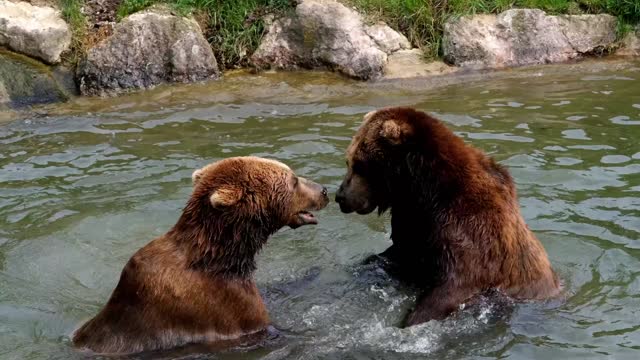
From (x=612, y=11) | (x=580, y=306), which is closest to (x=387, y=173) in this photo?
(x=580, y=306)

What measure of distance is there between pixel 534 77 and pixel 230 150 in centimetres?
541

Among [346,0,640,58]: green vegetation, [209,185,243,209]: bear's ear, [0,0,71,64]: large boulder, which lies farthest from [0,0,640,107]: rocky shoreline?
[209,185,243,209]: bear's ear

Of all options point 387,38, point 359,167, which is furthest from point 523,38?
point 359,167

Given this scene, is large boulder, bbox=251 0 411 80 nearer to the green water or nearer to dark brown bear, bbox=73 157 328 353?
the green water

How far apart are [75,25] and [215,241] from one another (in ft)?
29.5

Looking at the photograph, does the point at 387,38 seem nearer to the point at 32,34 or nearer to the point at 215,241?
the point at 32,34

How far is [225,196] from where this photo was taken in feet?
19.4

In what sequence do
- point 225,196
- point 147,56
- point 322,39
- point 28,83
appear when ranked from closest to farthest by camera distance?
1. point 225,196
2. point 28,83
3. point 147,56
4. point 322,39

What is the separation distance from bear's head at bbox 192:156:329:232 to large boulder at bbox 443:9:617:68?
26.8 feet

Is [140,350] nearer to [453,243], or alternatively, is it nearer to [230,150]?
[453,243]

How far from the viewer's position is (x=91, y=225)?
339 inches

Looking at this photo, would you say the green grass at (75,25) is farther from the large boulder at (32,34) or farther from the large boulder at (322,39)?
the large boulder at (322,39)

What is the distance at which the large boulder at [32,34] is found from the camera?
13.6 m

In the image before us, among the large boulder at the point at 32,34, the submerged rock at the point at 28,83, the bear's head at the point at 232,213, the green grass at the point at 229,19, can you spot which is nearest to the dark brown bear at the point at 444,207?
the bear's head at the point at 232,213
